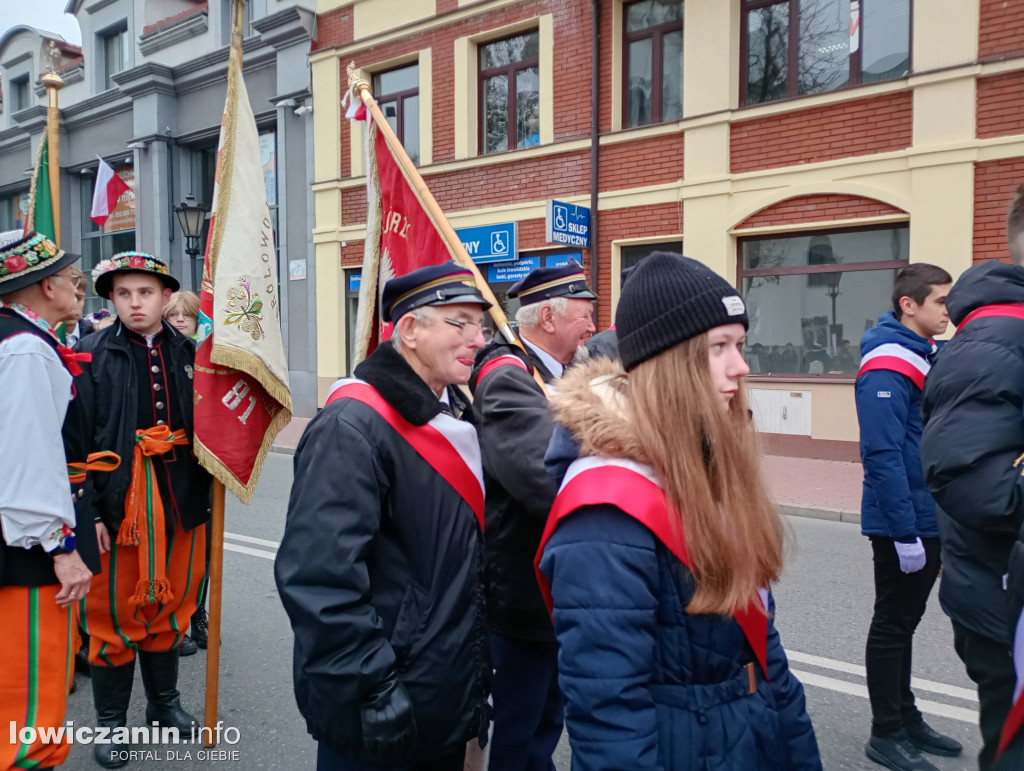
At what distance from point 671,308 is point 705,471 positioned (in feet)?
1.12

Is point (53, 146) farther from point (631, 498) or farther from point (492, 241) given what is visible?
point (492, 241)

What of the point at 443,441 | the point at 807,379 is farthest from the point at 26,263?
the point at 807,379

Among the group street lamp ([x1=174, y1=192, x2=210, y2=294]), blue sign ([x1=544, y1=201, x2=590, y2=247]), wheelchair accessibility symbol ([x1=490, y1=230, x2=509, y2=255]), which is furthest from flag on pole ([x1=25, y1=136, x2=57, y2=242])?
wheelchair accessibility symbol ([x1=490, y1=230, x2=509, y2=255])

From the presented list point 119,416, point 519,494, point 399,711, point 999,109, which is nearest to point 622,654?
point 399,711

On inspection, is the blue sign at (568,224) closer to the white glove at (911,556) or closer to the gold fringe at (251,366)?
the gold fringe at (251,366)

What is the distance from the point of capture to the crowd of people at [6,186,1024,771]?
1.53m

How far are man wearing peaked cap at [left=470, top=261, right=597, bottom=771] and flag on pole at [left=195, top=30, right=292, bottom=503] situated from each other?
1218 millimetres

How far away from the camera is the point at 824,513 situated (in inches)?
307

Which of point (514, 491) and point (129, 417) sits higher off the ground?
point (129, 417)

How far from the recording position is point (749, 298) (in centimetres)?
1112

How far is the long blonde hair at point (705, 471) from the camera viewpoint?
152 centimetres

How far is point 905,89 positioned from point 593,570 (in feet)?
33.1

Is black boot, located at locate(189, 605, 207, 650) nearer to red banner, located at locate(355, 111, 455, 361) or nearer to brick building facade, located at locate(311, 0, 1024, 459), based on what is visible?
red banner, located at locate(355, 111, 455, 361)

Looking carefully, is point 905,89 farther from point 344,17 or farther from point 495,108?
point 344,17
